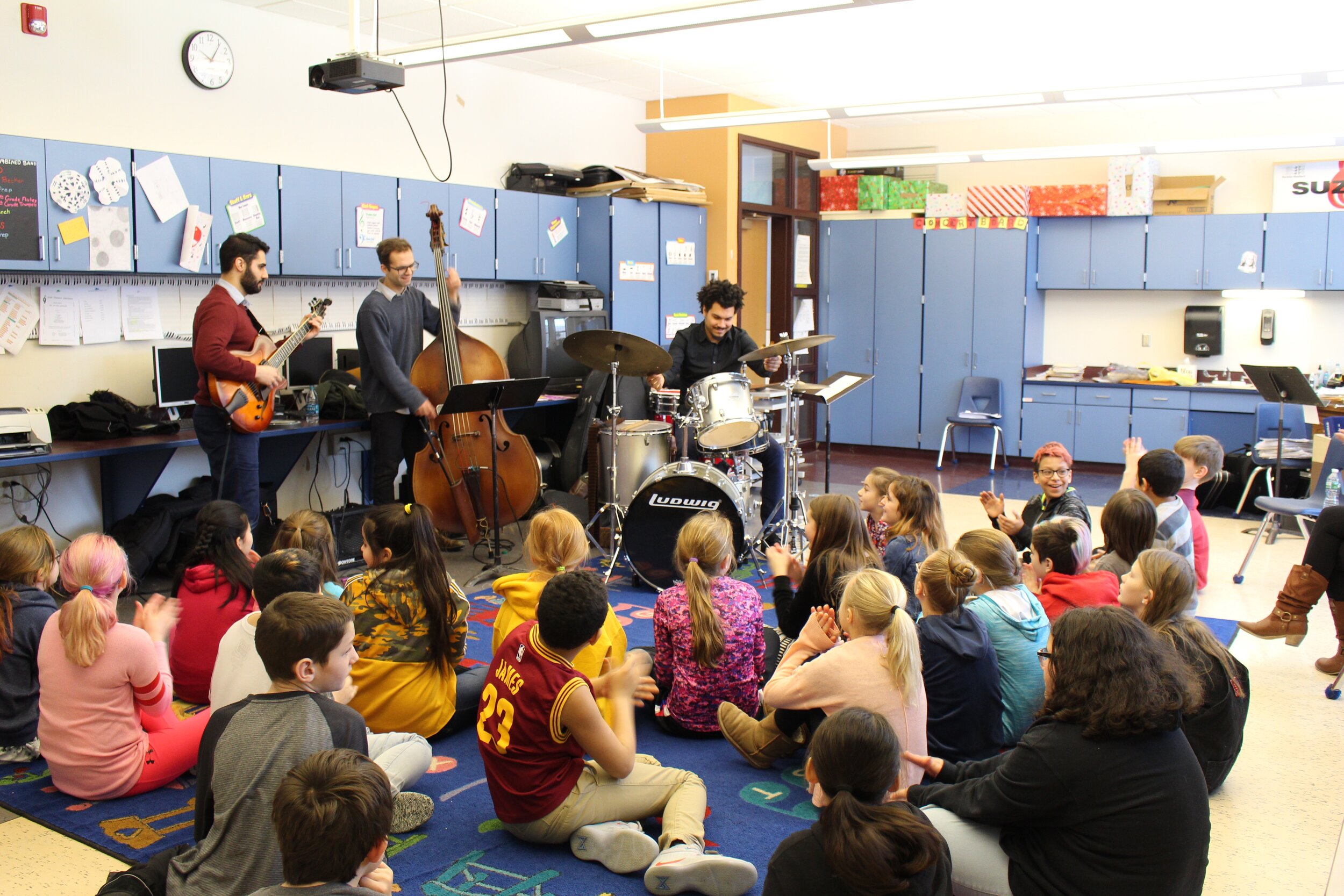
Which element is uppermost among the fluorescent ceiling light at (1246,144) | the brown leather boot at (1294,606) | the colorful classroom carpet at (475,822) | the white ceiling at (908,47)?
the white ceiling at (908,47)

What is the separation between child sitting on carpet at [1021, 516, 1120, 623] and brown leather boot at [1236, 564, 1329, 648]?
110 cm

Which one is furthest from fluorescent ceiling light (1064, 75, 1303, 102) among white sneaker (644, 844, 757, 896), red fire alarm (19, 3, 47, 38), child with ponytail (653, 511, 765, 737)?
red fire alarm (19, 3, 47, 38)

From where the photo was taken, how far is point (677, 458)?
18.5 ft

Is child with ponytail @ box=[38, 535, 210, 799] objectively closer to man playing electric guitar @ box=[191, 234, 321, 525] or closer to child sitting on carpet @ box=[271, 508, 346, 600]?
child sitting on carpet @ box=[271, 508, 346, 600]

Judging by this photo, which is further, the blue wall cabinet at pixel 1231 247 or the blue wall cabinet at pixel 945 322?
the blue wall cabinet at pixel 945 322

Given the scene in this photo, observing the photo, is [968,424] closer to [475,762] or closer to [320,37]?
[320,37]

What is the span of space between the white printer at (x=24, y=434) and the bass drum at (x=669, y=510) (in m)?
2.53

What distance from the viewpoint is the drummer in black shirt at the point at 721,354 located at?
5750mm

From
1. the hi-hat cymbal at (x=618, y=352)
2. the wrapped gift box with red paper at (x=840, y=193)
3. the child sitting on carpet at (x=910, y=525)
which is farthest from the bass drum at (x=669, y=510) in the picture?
the wrapped gift box with red paper at (x=840, y=193)

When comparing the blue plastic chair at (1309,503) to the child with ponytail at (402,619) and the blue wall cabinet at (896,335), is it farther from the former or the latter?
the blue wall cabinet at (896,335)

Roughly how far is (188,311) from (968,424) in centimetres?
635

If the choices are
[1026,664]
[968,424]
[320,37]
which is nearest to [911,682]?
[1026,664]

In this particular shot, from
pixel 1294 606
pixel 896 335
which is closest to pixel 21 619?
pixel 1294 606

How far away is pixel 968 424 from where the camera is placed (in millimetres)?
9320
